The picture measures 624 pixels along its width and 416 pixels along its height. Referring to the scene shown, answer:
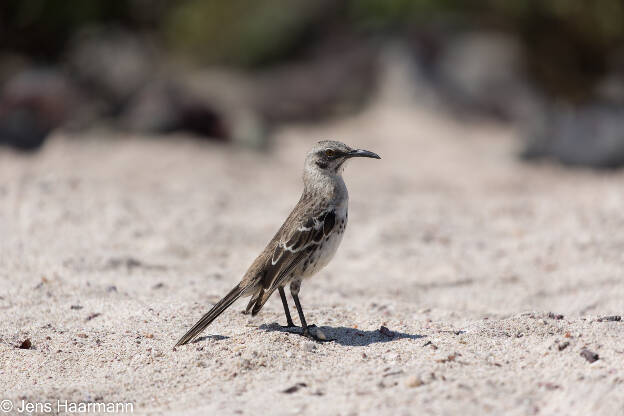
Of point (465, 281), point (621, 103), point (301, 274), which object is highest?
point (621, 103)

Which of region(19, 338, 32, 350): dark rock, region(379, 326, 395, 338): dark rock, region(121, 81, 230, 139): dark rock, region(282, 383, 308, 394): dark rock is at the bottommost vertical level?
region(19, 338, 32, 350): dark rock

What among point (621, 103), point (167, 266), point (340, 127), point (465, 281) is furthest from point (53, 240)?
point (621, 103)

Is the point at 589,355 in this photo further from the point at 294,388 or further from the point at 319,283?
the point at 319,283

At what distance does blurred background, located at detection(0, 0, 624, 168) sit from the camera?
45.9ft

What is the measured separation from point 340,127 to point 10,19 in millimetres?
7214

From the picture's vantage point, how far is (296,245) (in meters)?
5.62

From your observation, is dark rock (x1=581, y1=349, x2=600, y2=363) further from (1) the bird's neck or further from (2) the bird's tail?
(2) the bird's tail

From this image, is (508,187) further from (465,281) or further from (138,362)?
(138,362)

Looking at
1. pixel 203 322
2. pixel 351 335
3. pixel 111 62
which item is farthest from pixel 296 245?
pixel 111 62

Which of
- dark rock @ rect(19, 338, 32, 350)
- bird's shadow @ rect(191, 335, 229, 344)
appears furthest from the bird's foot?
dark rock @ rect(19, 338, 32, 350)

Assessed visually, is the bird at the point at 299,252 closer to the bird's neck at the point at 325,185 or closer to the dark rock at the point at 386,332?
the bird's neck at the point at 325,185

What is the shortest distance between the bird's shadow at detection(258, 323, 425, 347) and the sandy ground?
0.03 meters

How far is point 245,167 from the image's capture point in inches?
515

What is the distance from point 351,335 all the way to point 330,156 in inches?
55.8
